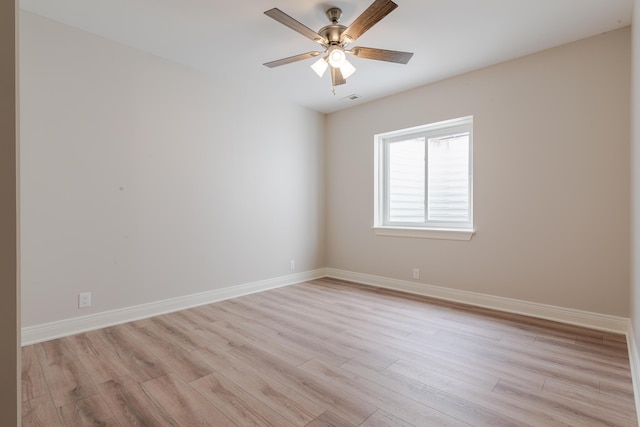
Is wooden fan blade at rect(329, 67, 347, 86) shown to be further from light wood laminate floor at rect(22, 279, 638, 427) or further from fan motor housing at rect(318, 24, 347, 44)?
light wood laminate floor at rect(22, 279, 638, 427)

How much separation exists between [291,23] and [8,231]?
2038mm

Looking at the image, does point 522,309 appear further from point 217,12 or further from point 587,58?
point 217,12

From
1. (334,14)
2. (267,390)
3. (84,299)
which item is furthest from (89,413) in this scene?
(334,14)

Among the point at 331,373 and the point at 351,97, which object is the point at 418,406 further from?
the point at 351,97

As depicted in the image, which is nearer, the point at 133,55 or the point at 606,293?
the point at 606,293

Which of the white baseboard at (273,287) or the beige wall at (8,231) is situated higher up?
the beige wall at (8,231)

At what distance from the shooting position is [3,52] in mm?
659

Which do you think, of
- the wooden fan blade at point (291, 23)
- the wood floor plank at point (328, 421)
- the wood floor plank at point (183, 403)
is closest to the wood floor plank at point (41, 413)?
the wood floor plank at point (183, 403)

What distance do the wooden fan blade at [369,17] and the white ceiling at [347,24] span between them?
0.74 ft

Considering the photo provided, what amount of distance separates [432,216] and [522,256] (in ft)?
3.58

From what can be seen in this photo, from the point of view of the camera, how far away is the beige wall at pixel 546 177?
2.66 metres

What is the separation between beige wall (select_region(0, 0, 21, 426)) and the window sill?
360cm

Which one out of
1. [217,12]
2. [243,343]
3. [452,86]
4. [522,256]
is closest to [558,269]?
[522,256]

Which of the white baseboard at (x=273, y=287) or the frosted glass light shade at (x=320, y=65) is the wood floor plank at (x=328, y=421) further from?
the frosted glass light shade at (x=320, y=65)
